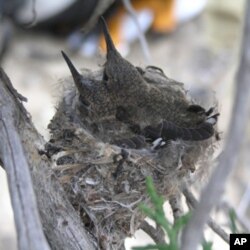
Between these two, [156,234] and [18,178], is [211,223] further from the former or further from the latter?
[18,178]

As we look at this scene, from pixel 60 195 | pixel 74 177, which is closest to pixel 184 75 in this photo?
pixel 74 177

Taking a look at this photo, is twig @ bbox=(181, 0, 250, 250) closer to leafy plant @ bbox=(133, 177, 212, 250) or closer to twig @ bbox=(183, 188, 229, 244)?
leafy plant @ bbox=(133, 177, 212, 250)

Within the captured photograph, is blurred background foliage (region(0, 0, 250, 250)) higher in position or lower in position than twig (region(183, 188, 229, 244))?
higher

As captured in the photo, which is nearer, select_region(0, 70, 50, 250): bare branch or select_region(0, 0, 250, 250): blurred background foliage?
select_region(0, 70, 50, 250): bare branch

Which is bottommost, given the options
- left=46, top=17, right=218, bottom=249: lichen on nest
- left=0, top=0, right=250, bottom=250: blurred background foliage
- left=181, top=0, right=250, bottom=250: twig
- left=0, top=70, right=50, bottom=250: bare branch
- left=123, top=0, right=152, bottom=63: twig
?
left=181, top=0, right=250, bottom=250: twig

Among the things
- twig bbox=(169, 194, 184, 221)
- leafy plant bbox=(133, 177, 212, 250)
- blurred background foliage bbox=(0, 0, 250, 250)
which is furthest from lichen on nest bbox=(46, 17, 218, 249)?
blurred background foliage bbox=(0, 0, 250, 250)

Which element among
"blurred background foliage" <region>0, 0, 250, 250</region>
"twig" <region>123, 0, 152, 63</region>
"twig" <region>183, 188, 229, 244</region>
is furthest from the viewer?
"blurred background foliage" <region>0, 0, 250, 250</region>

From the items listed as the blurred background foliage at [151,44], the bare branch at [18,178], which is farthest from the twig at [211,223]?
the blurred background foliage at [151,44]
